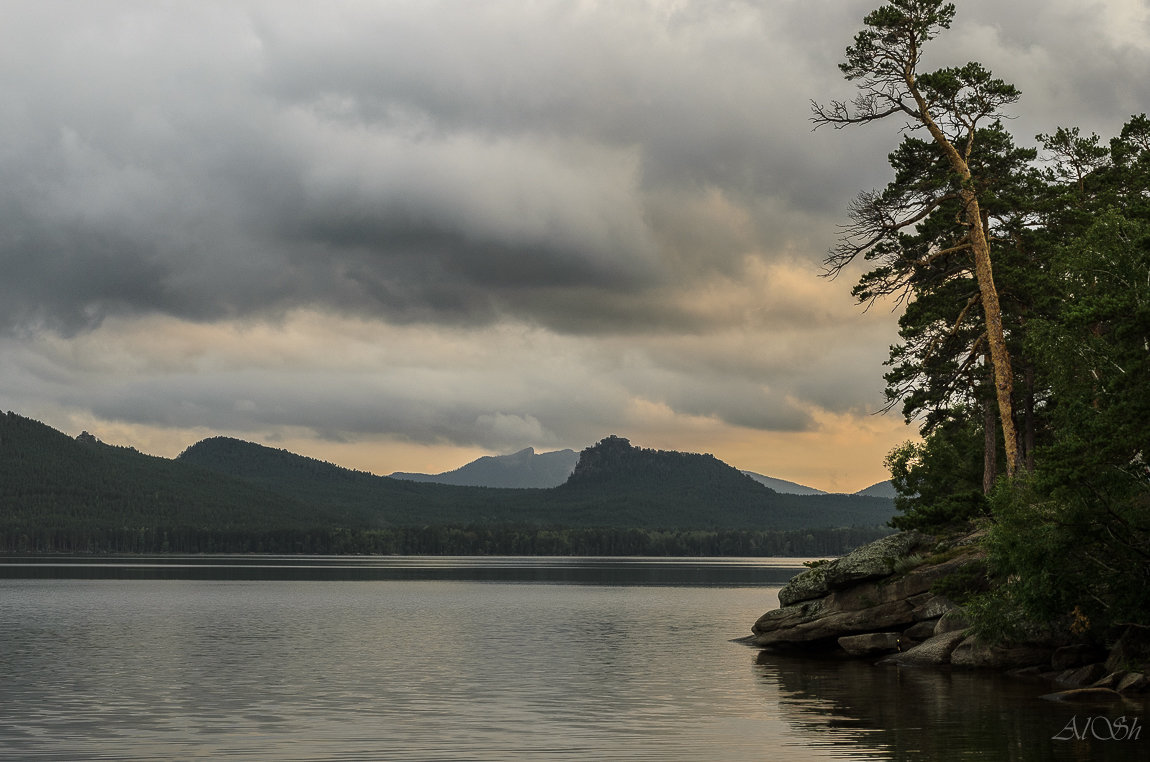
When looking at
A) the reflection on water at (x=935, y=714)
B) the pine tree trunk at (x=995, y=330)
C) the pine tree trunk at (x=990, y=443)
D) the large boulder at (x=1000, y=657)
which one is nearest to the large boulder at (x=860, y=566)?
the pine tree trunk at (x=990, y=443)

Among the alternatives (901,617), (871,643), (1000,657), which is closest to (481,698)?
(1000,657)

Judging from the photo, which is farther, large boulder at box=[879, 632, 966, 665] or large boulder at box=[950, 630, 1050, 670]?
large boulder at box=[879, 632, 966, 665]

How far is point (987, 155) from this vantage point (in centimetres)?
6056

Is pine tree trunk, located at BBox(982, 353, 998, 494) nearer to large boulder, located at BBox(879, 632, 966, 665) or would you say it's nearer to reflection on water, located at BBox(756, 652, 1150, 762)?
large boulder, located at BBox(879, 632, 966, 665)

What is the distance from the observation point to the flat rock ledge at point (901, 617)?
51.7 metres

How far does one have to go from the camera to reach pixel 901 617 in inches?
2373

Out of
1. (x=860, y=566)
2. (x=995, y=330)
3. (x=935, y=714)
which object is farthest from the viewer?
(x=860, y=566)

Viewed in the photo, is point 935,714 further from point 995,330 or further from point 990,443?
point 990,443

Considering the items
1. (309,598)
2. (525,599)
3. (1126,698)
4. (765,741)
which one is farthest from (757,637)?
(309,598)

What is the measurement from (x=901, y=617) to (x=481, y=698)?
25.2 metres

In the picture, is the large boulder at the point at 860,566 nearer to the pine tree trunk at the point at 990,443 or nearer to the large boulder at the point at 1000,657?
the pine tree trunk at the point at 990,443

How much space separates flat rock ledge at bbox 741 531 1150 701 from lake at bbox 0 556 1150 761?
90.8 inches

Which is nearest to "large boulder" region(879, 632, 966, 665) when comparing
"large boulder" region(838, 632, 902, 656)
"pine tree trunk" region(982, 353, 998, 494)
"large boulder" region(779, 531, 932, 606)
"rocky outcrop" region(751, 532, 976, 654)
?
"rocky outcrop" region(751, 532, 976, 654)

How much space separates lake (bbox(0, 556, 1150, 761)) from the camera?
108 feet
